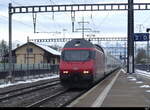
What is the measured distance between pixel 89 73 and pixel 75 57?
5.22 feet

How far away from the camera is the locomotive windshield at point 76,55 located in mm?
27141

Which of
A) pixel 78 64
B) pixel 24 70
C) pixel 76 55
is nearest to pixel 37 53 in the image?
pixel 24 70

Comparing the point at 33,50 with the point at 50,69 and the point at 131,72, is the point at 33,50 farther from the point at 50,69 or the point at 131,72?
the point at 131,72

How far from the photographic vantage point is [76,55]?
89.7ft

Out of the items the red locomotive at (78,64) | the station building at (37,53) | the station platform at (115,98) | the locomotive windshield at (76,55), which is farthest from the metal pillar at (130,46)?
the station building at (37,53)

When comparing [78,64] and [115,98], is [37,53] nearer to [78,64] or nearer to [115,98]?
[78,64]

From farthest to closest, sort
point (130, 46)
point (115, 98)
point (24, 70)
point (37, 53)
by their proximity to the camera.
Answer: point (37, 53), point (130, 46), point (24, 70), point (115, 98)

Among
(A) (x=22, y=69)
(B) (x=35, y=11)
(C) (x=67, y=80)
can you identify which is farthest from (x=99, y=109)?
(A) (x=22, y=69)

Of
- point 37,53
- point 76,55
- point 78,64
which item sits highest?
point 37,53

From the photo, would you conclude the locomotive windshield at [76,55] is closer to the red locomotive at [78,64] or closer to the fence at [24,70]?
the red locomotive at [78,64]

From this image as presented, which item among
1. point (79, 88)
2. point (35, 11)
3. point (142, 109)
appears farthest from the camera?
point (35, 11)

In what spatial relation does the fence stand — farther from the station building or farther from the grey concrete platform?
the station building

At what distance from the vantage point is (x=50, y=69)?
199ft

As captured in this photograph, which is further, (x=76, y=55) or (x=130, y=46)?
(x=130, y=46)
